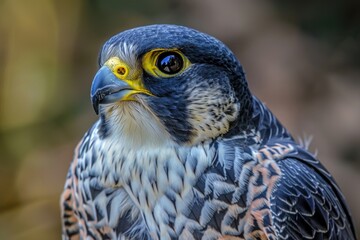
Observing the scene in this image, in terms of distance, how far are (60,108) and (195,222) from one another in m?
4.09

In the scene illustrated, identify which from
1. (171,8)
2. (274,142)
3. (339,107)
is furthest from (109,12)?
(274,142)

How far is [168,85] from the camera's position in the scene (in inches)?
144

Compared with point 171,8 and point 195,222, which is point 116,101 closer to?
point 195,222

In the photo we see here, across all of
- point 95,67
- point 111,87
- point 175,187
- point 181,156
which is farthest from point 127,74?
point 95,67

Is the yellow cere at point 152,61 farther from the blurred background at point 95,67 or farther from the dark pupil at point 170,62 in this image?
the blurred background at point 95,67

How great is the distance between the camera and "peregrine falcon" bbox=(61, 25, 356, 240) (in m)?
3.63

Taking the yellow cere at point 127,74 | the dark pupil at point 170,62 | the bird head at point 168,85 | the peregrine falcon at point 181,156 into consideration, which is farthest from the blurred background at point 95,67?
the yellow cere at point 127,74

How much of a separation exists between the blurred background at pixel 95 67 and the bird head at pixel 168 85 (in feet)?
10.6

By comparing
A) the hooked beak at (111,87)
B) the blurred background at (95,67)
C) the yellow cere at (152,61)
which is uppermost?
the yellow cere at (152,61)

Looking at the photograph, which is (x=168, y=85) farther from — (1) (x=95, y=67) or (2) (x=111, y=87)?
(1) (x=95, y=67)

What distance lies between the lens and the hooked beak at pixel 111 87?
3490 millimetres

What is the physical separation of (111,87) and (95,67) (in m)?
4.46

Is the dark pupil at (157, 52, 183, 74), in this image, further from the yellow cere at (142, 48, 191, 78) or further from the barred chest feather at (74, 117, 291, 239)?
the barred chest feather at (74, 117, 291, 239)

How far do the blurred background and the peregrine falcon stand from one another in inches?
121
